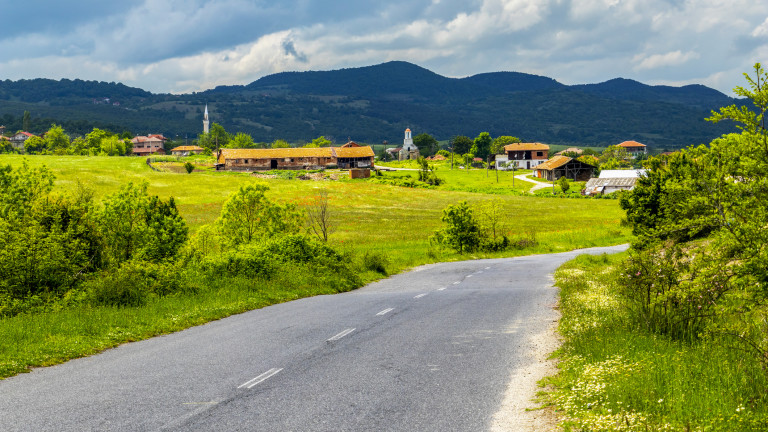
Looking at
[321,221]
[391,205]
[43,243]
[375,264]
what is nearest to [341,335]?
[43,243]

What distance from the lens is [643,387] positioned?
7637mm

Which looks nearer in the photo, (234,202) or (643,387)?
(643,387)

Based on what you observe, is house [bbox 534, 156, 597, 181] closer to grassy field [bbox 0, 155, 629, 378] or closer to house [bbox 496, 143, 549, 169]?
grassy field [bbox 0, 155, 629, 378]

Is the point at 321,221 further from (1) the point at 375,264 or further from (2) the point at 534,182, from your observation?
(2) the point at 534,182

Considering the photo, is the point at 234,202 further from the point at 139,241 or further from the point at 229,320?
the point at 229,320

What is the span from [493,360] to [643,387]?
3107mm

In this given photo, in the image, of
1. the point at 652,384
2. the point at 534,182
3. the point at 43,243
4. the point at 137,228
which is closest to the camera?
the point at 652,384

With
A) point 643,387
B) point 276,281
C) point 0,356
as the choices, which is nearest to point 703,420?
point 643,387

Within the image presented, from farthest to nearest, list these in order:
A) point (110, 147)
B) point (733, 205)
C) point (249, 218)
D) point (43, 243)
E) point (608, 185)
Answer: point (110, 147)
point (608, 185)
point (249, 218)
point (43, 243)
point (733, 205)

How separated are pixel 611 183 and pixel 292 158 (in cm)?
7544

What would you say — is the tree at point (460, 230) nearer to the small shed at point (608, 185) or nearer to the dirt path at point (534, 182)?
the dirt path at point (534, 182)

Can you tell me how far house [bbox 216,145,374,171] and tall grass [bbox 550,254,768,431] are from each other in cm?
13771

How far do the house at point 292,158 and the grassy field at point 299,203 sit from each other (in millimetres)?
12373

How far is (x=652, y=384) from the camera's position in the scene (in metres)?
7.70
